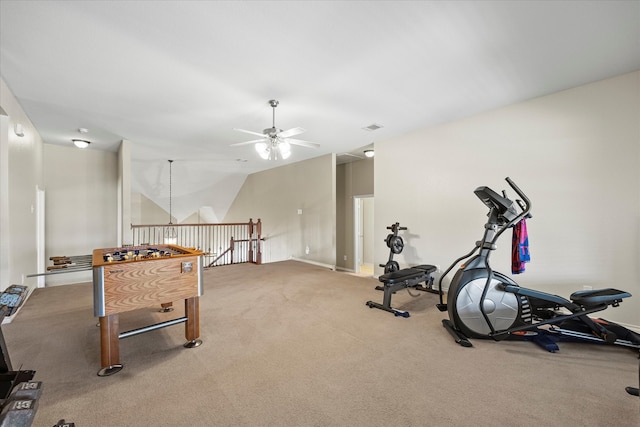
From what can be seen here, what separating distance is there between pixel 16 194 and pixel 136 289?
8.84ft

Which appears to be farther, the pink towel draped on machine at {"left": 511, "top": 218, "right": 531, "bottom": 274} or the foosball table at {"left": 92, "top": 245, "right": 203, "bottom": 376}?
the pink towel draped on machine at {"left": 511, "top": 218, "right": 531, "bottom": 274}

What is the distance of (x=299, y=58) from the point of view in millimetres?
2516

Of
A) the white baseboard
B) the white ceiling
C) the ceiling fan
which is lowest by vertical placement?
the white baseboard

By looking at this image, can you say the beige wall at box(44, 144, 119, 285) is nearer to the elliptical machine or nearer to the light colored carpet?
the light colored carpet

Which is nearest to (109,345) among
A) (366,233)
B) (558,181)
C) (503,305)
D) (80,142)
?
(503,305)

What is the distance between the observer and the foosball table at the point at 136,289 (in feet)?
6.97

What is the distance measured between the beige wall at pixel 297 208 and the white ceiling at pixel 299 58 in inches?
95.2

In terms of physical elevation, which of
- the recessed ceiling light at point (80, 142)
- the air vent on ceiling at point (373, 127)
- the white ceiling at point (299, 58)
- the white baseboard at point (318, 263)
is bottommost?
the white baseboard at point (318, 263)

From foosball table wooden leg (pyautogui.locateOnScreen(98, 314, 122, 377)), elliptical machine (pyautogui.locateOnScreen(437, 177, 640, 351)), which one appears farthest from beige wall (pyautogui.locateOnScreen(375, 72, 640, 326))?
foosball table wooden leg (pyautogui.locateOnScreen(98, 314, 122, 377))

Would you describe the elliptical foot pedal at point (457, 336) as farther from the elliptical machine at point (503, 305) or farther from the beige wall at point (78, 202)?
the beige wall at point (78, 202)

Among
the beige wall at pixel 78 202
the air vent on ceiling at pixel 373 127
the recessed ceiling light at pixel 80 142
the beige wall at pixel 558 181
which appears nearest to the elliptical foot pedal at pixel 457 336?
the beige wall at pixel 558 181

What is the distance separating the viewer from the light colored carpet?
1.71 metres

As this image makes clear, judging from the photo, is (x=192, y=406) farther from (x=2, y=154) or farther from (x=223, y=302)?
(x=2, y=154)

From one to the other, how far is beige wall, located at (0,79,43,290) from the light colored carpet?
756 mm
